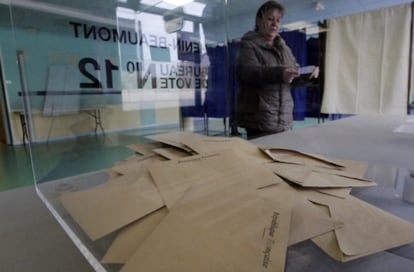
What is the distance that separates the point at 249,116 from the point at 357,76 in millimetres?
2204

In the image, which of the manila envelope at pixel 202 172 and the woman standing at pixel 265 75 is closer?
the manila envelope at pixel 202 172

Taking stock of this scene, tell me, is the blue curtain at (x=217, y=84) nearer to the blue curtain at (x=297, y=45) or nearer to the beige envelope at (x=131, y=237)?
the blue curtain at (x=297, y=45)

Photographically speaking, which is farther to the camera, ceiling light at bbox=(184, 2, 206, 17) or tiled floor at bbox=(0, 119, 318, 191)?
ceiling light at bbox=(184, 2, 206, 17)

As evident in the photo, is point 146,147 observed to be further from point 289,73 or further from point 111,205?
point 289,73

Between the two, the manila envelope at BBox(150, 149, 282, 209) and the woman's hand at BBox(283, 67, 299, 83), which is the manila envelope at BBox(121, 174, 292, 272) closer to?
the manila envelope at BBox(150, 149, 282, 209)

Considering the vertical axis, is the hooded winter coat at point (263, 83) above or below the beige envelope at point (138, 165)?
above

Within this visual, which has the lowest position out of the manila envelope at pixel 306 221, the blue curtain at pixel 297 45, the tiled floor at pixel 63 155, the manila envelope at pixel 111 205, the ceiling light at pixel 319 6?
the tiled floor at pixel 63 155

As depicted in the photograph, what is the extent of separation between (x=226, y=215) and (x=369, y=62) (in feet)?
10.6

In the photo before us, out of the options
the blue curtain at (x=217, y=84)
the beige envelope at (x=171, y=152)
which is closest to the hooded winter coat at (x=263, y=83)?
the beige envelope at (x=171, y=152)

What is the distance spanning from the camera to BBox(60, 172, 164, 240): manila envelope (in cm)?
38

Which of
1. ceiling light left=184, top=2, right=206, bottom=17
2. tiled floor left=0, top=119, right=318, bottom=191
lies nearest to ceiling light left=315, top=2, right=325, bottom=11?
tiled floor left=0, top=119, right=318, bottom=191

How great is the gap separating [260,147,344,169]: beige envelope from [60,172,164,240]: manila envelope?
12.4 inches

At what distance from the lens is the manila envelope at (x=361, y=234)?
33 centimetres

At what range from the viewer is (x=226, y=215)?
1.22 feet
